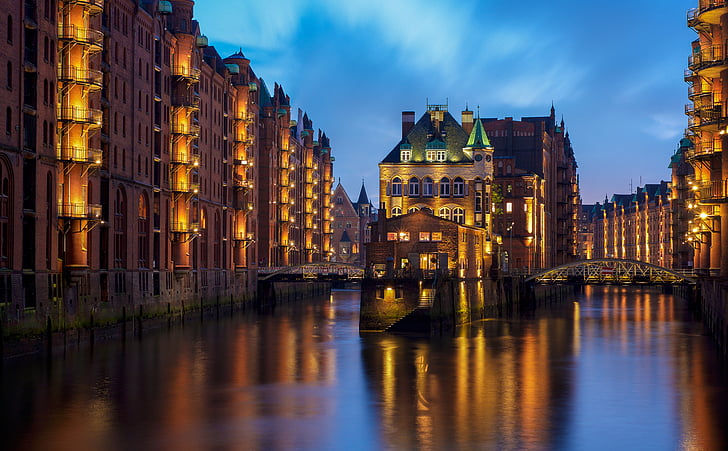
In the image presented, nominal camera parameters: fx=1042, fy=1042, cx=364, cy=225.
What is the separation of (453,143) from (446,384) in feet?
214

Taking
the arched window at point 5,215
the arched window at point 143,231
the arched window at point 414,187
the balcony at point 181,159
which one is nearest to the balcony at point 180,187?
the balcony at point 181,159

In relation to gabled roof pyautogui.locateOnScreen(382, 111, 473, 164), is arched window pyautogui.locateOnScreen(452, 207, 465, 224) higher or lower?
lower

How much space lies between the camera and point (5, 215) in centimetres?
5909

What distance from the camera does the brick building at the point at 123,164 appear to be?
61.8m

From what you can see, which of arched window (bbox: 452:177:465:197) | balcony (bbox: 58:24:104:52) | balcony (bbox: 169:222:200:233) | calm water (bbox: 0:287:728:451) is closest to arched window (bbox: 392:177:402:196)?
arched window (bbox: 452:177:465:197)

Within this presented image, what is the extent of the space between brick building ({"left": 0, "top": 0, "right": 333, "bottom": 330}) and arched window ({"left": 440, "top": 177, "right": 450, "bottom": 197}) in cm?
2251

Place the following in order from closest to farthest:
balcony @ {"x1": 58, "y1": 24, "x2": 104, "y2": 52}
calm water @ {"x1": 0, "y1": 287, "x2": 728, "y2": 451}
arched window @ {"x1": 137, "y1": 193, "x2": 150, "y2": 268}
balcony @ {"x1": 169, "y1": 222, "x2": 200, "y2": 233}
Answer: calm water @ {"x1": 0, "y1": 287, "x2": 728, "y2": 451} → balcony @ {"x1": 58, "y1": 24, "x2": 104, "y2": 52} → arched window @ {"x1": 137, "y1": 193, "x2": 150, "y2": 268} → balcony @ {"x1": 169, "y1": 222, "x2": 200, "y2": 233}

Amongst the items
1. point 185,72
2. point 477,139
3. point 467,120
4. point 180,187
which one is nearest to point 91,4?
point 185,72

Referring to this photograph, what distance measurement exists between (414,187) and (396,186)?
6.93ft

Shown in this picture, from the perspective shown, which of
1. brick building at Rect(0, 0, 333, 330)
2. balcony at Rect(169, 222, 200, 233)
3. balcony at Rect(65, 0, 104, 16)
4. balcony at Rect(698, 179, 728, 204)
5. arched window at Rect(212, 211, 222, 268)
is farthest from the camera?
arched window at Rect(212, 211, 222, 268)

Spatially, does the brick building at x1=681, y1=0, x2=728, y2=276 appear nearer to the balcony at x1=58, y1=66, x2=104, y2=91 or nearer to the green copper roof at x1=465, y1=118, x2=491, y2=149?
the green copper roof at x1=465, y1=118, x2=491, y2=149

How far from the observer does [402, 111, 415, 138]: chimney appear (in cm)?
12738

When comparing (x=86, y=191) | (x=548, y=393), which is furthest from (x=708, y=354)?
(x=86, y=191)

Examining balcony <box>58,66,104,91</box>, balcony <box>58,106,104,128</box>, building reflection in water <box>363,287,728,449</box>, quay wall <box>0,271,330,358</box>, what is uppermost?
balcony <box>58,66,104,91</box>
